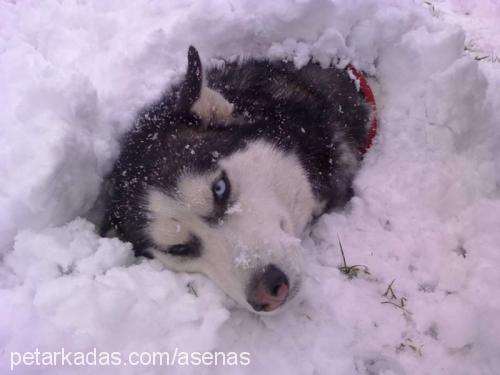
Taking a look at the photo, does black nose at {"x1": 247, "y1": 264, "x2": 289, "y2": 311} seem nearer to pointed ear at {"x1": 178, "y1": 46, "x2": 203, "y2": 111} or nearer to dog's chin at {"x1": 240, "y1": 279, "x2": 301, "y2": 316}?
dog's chin at {"x1": 240, "y1": 279, "x2": 301, "y2": 316}

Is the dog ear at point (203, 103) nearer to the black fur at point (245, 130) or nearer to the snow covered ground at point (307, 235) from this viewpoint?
the black fur at point (245, 130)

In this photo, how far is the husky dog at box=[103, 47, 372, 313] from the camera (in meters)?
2.20

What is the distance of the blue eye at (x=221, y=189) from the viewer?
2.35 m

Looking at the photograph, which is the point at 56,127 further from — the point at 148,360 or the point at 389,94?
the point at 389,94

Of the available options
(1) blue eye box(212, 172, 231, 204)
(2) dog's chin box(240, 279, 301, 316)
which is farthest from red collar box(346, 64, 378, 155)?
(2) dog's chin box(240, 279, 301, 316)

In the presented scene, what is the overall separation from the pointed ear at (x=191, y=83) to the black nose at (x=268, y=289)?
3.83 ft

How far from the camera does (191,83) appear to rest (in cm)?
255

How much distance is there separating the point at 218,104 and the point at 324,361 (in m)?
1.62

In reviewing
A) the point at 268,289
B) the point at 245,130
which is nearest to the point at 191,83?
the point at 245,130

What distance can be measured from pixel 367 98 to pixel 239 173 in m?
1.33

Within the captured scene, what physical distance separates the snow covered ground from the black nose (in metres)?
0.15

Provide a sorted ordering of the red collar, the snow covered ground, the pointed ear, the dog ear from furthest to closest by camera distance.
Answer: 1. the red collar
2. the dog ear
3. the pointed ear
4. the snow covered ground

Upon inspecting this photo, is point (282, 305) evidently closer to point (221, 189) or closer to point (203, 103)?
point (221, 189)

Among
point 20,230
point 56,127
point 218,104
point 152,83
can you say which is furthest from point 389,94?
point 20,230
